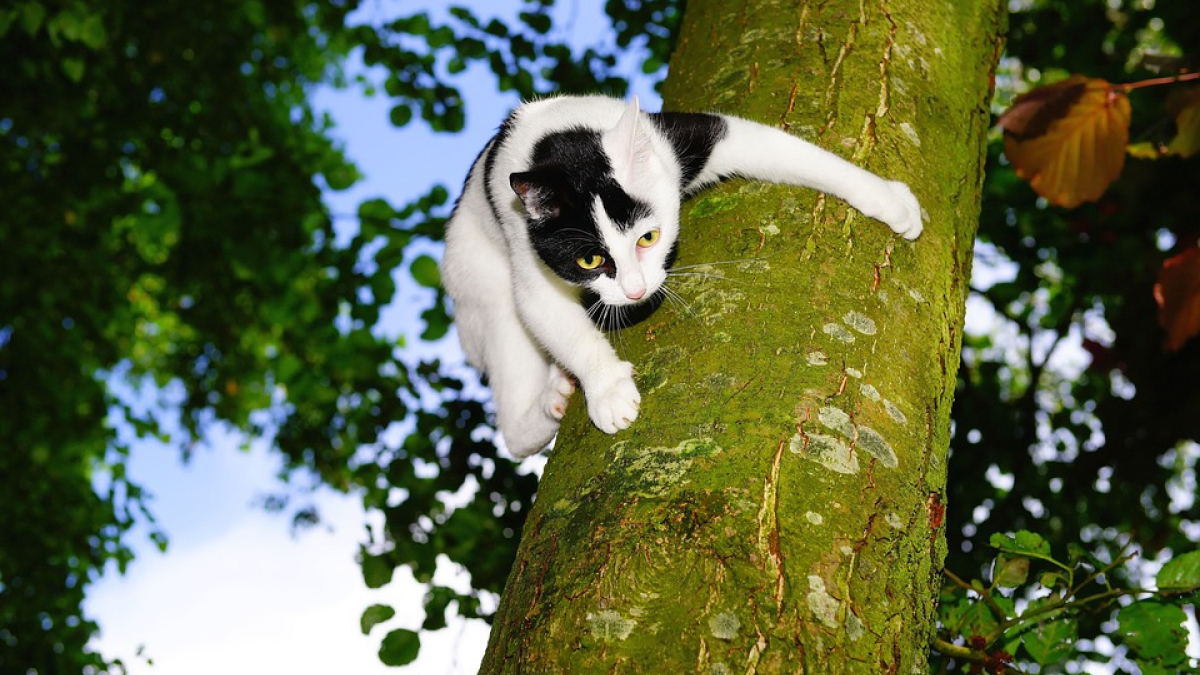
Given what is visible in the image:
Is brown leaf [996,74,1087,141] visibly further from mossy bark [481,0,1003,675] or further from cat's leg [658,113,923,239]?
cat's leg [658,113,923,239]

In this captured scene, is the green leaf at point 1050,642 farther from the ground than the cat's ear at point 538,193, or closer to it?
closer to it

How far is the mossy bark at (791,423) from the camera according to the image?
134cm

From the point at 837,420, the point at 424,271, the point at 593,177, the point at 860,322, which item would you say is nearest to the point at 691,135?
the point at 593,177

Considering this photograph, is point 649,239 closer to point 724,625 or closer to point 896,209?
point 896,209

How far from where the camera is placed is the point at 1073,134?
259 cm

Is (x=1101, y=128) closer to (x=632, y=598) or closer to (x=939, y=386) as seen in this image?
(x=939, y=386)

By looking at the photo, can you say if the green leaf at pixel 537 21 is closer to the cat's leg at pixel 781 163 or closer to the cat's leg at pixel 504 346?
the cat's leg at pixel 504 346

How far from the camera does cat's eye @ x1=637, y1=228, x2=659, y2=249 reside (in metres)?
2.46

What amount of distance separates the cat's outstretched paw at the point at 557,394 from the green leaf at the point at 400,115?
2725mm

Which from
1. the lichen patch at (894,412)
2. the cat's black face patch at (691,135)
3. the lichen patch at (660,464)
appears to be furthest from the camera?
the cat's black face patch at (691,135)

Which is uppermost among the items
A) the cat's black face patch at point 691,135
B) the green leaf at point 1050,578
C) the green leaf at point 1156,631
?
the cat's black face patch at point 691,135

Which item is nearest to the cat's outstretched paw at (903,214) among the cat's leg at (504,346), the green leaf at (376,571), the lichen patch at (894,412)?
the lichen patch at (894,412)

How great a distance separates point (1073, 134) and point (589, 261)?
1.55m

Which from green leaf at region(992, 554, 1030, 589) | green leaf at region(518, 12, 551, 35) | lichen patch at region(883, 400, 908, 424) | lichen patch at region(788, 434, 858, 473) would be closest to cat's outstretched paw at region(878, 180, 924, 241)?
lichen patch at region(883, 400, 908, 424)
